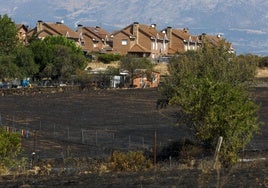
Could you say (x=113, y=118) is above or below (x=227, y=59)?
below

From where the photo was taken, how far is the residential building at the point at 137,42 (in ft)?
378

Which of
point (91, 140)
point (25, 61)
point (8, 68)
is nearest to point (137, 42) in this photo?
point (25, 61)

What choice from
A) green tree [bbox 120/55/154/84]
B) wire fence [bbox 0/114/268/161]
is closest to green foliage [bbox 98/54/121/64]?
green tree [bbox 120/55/154/84]

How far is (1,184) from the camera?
47.0ft

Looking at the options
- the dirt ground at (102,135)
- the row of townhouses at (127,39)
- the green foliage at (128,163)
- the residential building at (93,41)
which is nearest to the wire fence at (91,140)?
the dirt ground at (102,135)

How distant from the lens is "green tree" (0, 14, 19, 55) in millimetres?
A: 83562

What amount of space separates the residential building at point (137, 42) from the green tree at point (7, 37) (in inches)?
1289

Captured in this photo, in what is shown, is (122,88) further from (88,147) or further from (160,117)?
(88,147)

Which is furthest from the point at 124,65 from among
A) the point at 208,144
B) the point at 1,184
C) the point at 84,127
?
the point at 1,184

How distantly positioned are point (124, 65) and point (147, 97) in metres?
17.9

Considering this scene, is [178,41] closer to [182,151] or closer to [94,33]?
[94,33]

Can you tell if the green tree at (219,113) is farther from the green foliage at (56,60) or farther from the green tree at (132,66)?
the green foliage at (56,60)

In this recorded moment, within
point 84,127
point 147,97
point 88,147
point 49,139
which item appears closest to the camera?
point 88,147

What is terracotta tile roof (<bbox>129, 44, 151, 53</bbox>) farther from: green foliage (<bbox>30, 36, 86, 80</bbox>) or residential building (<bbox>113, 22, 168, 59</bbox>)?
green foliage (<bbox>30, 36, 86, 80</bbox>)
